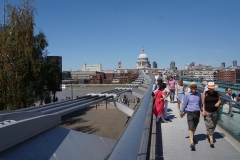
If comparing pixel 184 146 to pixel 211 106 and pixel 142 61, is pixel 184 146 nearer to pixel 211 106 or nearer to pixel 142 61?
pixel 211 106

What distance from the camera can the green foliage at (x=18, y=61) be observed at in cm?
911

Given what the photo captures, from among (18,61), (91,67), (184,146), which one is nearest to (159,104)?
(184,146)

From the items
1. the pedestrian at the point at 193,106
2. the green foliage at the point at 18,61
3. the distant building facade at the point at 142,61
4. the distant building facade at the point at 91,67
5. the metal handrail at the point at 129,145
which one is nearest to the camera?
the metal handrail at the point at 129,145

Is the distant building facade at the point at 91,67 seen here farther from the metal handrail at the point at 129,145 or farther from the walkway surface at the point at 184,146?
the metal handrail at the point at 129,145

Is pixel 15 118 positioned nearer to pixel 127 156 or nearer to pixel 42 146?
pixel 42 146

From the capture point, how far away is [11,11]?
36.6 feet

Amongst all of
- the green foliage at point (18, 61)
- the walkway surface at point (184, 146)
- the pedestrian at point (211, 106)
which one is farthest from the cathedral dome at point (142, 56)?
the pedestrian at point (211, 106)

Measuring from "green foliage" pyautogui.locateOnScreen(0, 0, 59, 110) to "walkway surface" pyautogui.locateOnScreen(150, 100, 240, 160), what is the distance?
600cm

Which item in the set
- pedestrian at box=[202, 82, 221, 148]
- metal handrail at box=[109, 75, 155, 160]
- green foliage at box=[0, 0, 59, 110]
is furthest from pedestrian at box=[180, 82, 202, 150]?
green foliage at box=[0, 0, 59, 110]

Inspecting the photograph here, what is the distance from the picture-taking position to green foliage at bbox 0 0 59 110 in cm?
911

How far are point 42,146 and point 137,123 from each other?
834 mm

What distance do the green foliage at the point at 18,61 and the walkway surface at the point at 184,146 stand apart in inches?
236

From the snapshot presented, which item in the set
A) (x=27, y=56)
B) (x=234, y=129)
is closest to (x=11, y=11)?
(x=27, y=56)

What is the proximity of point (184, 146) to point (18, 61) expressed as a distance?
8.23 meters
